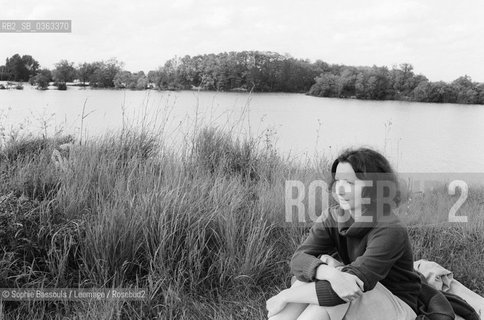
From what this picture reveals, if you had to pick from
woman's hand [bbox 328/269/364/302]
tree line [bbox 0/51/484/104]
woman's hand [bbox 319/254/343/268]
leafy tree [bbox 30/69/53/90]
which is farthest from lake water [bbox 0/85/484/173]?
woman's hand [bbox 328/269/364/302]

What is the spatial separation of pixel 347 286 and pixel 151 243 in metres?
1.24

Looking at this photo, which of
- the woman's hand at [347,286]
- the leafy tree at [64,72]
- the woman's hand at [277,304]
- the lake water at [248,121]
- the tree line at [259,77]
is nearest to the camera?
the woman's hand at [347,286]

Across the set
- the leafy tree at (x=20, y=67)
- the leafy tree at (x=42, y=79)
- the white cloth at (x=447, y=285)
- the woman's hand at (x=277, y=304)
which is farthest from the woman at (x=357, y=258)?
the leafy tree at (x=20, y=67)

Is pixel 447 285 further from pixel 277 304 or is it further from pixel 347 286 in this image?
pixel 277 304

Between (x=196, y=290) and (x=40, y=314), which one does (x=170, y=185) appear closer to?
(x=196, y=290)

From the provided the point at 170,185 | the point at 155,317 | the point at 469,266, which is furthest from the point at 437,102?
the point at 155,317

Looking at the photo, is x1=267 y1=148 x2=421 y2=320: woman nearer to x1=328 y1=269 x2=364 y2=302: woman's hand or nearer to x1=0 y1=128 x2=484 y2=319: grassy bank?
x1=328 y1=269 x2=364 y2=302: woman's hand

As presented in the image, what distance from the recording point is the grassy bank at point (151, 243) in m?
2.19

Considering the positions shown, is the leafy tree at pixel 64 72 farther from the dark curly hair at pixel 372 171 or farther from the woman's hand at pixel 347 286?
the woman's hand at pixel 347 286

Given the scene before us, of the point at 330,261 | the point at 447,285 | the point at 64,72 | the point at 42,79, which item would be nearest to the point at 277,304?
the point at 330,261

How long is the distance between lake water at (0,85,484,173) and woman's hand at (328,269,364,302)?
0.89 metres

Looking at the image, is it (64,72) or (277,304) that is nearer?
(277,304)

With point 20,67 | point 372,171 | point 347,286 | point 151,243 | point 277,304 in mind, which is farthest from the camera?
point 20,67

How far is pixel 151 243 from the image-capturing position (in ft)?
7.94
